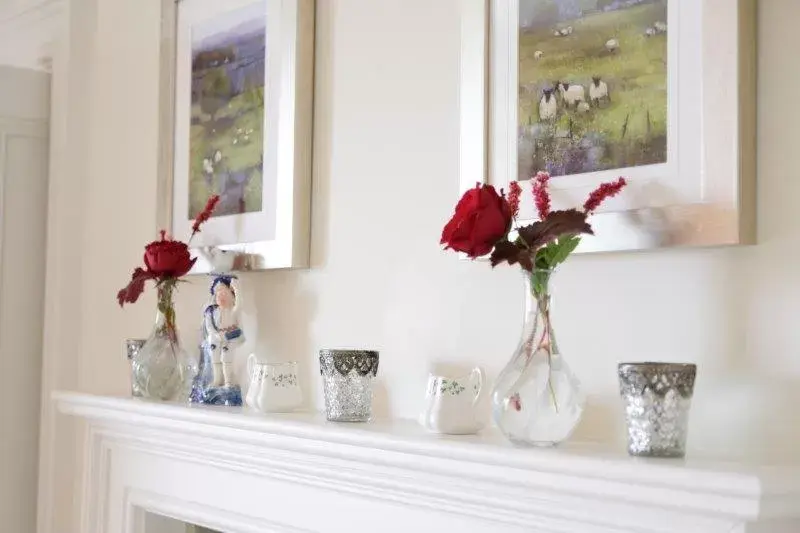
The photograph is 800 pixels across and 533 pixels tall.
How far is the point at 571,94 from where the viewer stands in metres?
1.54

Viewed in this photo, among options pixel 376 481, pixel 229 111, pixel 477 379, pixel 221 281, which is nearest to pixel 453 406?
pixel 477 379

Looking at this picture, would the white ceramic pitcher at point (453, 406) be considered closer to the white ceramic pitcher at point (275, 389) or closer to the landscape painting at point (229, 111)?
the white ceramic pitcher at point (275, 389)

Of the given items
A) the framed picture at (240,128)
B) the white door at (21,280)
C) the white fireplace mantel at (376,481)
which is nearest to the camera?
the white fireplace mantel at (376,481)

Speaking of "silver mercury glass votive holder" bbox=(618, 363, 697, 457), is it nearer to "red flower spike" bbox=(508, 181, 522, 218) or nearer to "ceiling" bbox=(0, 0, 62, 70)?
"red flower spike" bbox=(508, 181, 522, 218)

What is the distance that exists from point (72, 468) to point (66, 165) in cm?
84

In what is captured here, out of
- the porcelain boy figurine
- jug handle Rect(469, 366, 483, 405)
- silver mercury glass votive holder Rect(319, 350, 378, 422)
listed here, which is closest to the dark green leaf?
jug handle Rect(469, 366, 483, 405)

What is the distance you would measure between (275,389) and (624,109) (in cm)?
83

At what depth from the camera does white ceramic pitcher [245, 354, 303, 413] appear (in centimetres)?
188

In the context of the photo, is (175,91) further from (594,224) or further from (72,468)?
(594,224)

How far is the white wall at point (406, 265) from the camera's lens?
131 centimetres

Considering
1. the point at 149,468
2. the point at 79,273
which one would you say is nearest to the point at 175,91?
the point at 79,273

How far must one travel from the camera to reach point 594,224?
1.48 meters

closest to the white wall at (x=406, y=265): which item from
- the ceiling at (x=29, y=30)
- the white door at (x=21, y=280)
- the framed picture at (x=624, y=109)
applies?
the framed picture at (x=624, y=109)

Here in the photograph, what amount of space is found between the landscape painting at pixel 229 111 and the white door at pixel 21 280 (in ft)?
2.70
